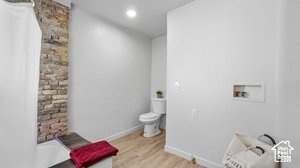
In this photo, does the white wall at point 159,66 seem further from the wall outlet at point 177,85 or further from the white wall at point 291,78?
the white wall at point 291,78

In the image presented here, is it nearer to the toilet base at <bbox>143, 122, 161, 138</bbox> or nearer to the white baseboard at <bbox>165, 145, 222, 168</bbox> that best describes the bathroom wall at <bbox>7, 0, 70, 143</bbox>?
the toilet base at <bbox>143, 122, 161, 138</bbox>

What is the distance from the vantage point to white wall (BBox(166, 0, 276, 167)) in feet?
4.80

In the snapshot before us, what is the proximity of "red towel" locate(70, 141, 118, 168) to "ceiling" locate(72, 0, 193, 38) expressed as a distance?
2.08 m

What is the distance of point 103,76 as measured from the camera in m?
2.59

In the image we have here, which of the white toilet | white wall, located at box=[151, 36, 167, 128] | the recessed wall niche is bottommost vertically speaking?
the white toilet

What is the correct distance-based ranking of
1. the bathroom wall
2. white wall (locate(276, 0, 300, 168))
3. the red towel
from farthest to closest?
the bathroom wall
the red towel
white wall (locate(276, 0, 300, 168))

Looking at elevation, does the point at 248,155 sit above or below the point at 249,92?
below

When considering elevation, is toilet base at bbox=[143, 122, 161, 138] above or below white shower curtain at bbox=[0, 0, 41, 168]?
below

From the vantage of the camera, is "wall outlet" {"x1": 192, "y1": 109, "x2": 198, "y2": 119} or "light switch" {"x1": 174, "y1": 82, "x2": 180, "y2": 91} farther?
"light switch" {"x1": 174, "y1": 82, "x2": 180, "y2": 91}

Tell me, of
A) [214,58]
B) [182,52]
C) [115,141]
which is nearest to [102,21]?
[182,52]

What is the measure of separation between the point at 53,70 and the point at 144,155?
1903mm

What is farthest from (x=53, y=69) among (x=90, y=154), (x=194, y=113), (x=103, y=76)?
(x=194, y=113)

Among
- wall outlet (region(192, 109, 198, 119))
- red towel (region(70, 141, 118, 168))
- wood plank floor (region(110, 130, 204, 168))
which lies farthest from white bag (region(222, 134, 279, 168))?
red towel (region(70, 141, 118, 168))

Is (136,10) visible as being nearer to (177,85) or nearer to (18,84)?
(177,85)
